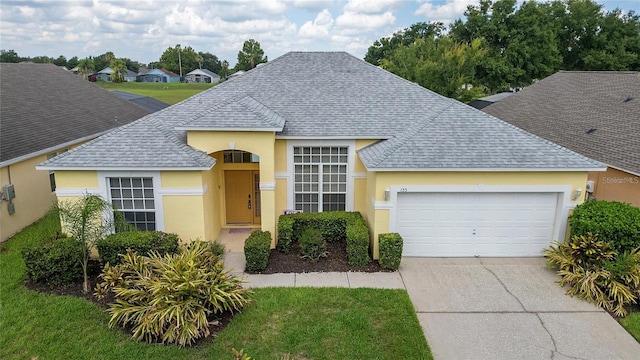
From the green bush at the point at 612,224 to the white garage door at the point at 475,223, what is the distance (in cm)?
100

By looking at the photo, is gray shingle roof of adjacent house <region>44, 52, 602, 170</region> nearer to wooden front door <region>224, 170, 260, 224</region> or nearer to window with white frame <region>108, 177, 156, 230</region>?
window with white frame <region>108, 177, 156, 230</region>

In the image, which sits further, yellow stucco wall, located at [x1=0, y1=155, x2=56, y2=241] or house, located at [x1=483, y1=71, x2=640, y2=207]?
house, located at [x1=483, y1=71, x2=640, y2=207]

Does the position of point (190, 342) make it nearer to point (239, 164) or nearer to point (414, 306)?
point (414, 306)

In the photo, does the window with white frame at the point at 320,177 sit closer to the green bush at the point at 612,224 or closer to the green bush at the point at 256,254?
the green bush at the point at 256,254

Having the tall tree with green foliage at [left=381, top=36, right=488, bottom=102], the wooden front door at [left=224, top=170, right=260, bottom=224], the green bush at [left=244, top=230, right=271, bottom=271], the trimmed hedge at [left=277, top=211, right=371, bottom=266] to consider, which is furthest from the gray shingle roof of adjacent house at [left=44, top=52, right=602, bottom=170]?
the tall tree with green foliage at [left=381, top=36, right=488, bottom=102]

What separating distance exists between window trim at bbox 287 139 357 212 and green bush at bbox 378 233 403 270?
2593mm

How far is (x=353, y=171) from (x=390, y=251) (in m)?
3.18

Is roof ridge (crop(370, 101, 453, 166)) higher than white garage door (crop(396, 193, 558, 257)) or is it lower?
higher

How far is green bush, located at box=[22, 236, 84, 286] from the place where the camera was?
9.70 metres

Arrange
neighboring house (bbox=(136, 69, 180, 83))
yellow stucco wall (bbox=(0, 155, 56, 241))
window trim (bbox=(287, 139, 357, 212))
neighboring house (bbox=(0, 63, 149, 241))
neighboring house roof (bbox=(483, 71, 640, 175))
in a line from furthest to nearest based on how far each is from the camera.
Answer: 1. neighboring house (bbox=(136, 69, 180, 83))
2. neighboring house roof (bbox=(483, 71, 640, 175))
3. neighboring house (bbox=(0, 63, 149, 241))
4. yellow stucco wall (bbox=(0, 155, 56, 241))
5. window trim (bbox=(287, 139, 357, 212))

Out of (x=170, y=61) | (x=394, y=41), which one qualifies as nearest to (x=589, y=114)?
(x=394, y=41)

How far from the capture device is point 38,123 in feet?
53.5

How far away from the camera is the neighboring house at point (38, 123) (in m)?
13.4

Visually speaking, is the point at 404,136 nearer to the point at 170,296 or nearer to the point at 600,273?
the point at 600,273
